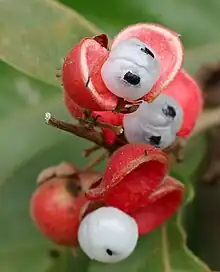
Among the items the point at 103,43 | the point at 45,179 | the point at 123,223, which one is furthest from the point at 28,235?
the point at 103,43

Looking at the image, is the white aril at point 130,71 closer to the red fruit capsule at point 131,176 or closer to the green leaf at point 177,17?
the red fruit capsule at point 131,176

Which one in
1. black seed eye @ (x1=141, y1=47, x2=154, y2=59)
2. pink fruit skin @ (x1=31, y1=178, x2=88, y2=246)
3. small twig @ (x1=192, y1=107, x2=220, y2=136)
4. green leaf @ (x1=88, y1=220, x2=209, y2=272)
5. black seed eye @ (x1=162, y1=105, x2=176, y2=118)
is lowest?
green leaf @ (x1=88, y1=220, x2=209, y2=272)

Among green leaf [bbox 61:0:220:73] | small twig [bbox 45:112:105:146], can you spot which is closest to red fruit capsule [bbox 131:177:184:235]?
small twig [bbox 45:112:105:146]

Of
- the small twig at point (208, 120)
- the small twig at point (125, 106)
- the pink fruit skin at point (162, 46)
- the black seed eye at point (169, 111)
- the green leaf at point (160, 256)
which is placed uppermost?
the pink fruit skin at point (162, 46)

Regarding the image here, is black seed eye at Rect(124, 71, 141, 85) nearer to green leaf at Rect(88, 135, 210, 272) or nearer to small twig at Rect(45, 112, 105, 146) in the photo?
small twig at Rect(45, 112, 105, 146)

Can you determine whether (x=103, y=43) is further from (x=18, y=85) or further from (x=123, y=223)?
(x=18, y=85)

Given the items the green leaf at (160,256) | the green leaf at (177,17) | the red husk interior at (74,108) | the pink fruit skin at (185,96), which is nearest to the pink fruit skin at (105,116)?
the red husk interior at (74,108)

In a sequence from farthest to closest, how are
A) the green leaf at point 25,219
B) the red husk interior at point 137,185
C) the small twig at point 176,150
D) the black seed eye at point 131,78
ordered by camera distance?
1. the green leaf at point 25,219
2. the small twig at point 176,150
3. the red husk interior at point 137,185
4. the black seed eye at point 131,78
